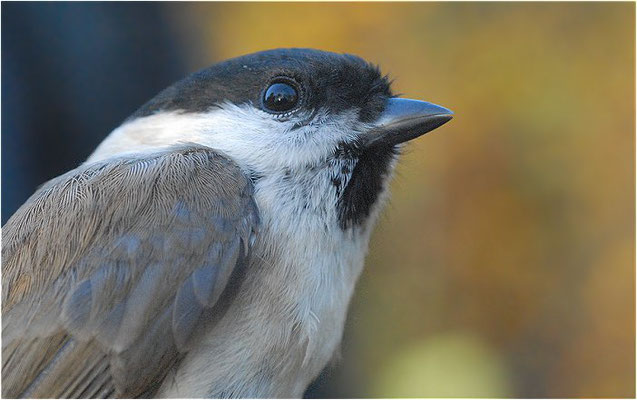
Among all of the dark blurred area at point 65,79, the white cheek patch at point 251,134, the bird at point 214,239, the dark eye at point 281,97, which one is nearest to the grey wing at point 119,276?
the bird at point 214,239

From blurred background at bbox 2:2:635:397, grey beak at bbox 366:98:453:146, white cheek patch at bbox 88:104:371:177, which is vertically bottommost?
blurred background at bbox 2:2:635:397

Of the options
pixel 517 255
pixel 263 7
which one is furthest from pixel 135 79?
pixel 517 255

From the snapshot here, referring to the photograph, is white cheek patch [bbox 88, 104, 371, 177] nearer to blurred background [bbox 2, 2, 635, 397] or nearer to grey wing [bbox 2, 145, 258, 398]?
grey wing [bbox 2, 145, 258, 398]

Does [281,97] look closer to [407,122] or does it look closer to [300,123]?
[300,123]

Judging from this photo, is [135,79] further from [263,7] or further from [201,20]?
[263,7]

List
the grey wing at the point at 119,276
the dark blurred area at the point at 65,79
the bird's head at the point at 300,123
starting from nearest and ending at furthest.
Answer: the grey wing at the point at 119,276 → the bird's head at the point at 300,123 → the dark blurred area at the point at 65,79

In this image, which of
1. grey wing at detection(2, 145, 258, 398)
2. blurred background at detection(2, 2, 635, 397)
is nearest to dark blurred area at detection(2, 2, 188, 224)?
grey wing at detection(2, 145, 258, 398)

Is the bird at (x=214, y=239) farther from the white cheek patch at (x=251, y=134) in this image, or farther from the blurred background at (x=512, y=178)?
the blurred background at (x=512, y=178)
